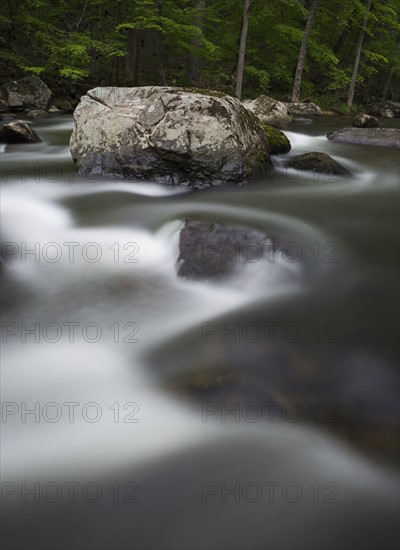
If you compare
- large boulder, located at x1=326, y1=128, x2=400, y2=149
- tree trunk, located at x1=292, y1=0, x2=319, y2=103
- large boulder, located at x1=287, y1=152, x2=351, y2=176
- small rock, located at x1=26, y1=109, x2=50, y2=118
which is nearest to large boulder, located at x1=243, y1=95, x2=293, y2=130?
large boulder, located at x1=326, y1=128, x2=400, y2=149

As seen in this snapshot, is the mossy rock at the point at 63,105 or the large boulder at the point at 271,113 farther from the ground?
the large boulder at the point at 271,113

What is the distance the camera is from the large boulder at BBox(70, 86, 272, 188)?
17.1ft

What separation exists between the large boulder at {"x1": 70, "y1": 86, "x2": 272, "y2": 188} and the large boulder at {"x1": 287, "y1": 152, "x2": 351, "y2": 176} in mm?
773

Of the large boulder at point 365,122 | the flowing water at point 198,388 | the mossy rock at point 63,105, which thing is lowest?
the flowing water at point 198,388

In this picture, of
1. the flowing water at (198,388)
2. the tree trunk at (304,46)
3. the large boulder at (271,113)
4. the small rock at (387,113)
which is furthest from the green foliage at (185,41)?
the flowing water at (198,388)

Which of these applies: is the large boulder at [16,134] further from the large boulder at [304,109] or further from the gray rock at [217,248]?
the large boulder at [304,109]

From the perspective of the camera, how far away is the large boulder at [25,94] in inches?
459

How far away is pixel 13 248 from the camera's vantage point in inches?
157

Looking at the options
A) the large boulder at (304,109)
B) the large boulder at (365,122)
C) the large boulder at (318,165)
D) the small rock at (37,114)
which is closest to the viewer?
the large boulder at (318,165)

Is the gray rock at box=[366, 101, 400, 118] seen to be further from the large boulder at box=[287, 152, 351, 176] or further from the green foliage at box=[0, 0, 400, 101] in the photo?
the large boulder at box=[287, 152, 351, 176]

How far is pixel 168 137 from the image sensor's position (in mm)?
5199

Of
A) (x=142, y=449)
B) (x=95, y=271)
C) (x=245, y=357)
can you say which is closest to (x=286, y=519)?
(x=142, y=449)

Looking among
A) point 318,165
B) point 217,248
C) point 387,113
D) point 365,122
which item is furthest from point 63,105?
point 387,113

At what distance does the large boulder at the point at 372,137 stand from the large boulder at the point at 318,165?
2502 mm
